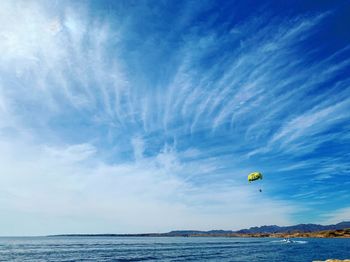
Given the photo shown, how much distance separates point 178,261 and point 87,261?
20268mm

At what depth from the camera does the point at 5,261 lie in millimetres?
67875

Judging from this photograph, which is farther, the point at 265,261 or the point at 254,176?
the point at 265,261

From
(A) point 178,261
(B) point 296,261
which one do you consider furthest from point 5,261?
(B) point 296,261

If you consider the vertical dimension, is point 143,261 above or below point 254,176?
below

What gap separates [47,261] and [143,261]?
2139cm

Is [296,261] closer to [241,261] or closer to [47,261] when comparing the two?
[241,261]

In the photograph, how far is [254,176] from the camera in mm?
54750

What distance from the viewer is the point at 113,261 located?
66688 millimetres

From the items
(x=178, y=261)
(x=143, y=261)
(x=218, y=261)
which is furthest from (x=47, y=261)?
(x=218, y=261)

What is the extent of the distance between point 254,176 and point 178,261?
27.1 m

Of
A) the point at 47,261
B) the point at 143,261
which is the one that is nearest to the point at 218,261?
the point at 143,261

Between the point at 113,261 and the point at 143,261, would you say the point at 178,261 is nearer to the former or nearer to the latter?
the point at 143,261

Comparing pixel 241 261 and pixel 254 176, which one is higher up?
pixel 254 176

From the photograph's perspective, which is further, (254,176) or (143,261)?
(143,261)
